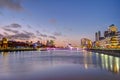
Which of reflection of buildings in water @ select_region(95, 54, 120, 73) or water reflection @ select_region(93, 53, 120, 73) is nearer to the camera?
reflection of buildings in water @ select_region(95, 54, 120, 73)

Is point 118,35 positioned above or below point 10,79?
above

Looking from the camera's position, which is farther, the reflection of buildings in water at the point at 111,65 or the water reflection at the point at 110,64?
the water reflection at the point at 110,64

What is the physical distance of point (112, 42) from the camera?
18950 cm

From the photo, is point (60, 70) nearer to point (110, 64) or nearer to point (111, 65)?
point (111, 65)

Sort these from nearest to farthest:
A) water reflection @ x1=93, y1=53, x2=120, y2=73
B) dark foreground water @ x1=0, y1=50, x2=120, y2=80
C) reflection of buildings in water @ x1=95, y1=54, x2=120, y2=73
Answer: dark foreground water @ x1=0, y1=50, x2=120, y2=80, reflection of buildings in water @ x1=95, y1=54, x2=120, y2=73, water reflection @ x1=93, y1=53, x2=120, y2=73

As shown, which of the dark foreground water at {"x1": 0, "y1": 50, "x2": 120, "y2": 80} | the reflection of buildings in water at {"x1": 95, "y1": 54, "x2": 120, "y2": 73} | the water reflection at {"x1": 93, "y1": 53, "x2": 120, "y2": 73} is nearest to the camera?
the dark foreground water at {"x1": 0, "y1": 50, "x2": 120, "y2": 80}

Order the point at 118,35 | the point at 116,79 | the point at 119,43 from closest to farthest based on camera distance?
1. the point at 116,79
2. the point at 119,43
3. the point at 118,35

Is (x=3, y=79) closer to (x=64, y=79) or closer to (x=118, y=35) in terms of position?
(x=64, y=79)

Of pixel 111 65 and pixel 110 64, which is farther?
pixel 110 64

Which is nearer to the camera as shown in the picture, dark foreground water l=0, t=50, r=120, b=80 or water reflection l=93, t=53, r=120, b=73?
dark foreground water l=0, t=50, r=120, b=80

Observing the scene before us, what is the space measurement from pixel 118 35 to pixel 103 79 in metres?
184

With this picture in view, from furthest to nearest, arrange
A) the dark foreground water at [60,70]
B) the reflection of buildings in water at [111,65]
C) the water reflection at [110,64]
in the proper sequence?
1. the water reflection at [110,64]
2. the reflection of buildings in water at [111,65]
3. the dark foreground water at [60,70]

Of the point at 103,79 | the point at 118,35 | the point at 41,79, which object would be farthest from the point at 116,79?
the point at 118,35

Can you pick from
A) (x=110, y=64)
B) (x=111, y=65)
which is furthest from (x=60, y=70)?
(x=110, y=64)
